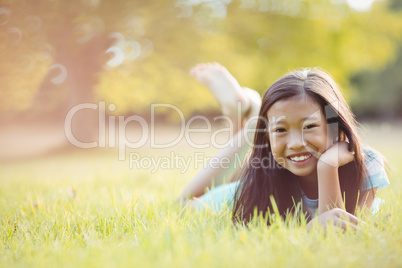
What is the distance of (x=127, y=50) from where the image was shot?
7.30 meters

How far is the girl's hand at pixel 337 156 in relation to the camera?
1585mm

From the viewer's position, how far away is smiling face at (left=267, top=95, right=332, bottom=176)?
5.46 ft

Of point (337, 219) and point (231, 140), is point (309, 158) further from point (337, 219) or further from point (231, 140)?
point (231, 140)

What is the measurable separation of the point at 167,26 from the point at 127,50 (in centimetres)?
95

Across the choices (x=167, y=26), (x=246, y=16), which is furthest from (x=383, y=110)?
(x=167, y=26)

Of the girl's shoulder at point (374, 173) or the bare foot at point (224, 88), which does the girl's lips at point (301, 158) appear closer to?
the girl's shoulder at point (374, 173)

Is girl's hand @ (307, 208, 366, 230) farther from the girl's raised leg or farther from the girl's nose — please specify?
the girl's raised leg

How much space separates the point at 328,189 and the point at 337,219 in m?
0.17

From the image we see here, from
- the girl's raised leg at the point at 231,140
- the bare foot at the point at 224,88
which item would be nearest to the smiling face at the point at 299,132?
the girl's raised leg at the point at 231,140

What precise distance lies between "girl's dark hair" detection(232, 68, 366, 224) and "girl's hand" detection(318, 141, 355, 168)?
0.12 ft

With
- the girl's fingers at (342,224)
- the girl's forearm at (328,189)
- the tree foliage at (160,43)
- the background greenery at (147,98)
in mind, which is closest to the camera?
the background greenery at (147,98)

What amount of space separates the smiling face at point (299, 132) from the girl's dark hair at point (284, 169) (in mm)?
44

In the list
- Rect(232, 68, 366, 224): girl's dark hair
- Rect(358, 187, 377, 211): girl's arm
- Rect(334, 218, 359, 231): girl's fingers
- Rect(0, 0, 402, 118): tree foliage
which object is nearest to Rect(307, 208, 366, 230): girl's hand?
Rect(334, 218, 359, 231): girl's fingers

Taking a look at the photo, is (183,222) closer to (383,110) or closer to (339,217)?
(339,217)
